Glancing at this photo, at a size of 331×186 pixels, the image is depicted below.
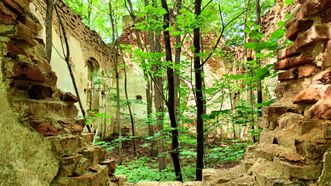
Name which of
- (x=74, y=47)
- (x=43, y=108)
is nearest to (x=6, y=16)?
(x=43, y=108)

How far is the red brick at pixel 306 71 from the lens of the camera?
6.66ft

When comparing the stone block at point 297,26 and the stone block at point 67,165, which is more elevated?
the stone block at point 297,26

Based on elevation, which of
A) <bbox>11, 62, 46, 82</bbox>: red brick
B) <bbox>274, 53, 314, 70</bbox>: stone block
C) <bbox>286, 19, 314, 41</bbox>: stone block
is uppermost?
<bbox>286, 19, 314, 41</bbox>: stone block

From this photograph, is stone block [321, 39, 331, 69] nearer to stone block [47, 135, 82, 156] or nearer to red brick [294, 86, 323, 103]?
red brick [294, 86, 323, 103]

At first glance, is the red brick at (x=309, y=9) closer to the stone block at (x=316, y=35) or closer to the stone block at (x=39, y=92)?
the stone block at (x=316, y=35)

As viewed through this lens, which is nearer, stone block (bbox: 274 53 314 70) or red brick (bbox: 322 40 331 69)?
red brick (bbox: 322 40 331 69)

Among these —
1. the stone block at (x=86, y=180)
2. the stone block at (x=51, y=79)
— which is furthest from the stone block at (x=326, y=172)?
the stone block at (x=51, y=79)

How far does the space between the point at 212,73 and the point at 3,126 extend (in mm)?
12974

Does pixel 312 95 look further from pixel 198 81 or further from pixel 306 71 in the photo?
pixel 198 81

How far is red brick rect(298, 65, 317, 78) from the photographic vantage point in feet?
6.66

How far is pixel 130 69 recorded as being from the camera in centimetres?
1402

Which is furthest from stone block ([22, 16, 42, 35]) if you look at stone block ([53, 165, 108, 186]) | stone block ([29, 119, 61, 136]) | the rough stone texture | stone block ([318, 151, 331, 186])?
the rough stone texture

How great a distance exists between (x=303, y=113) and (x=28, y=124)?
2.20 m

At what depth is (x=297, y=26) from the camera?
7.08ft
